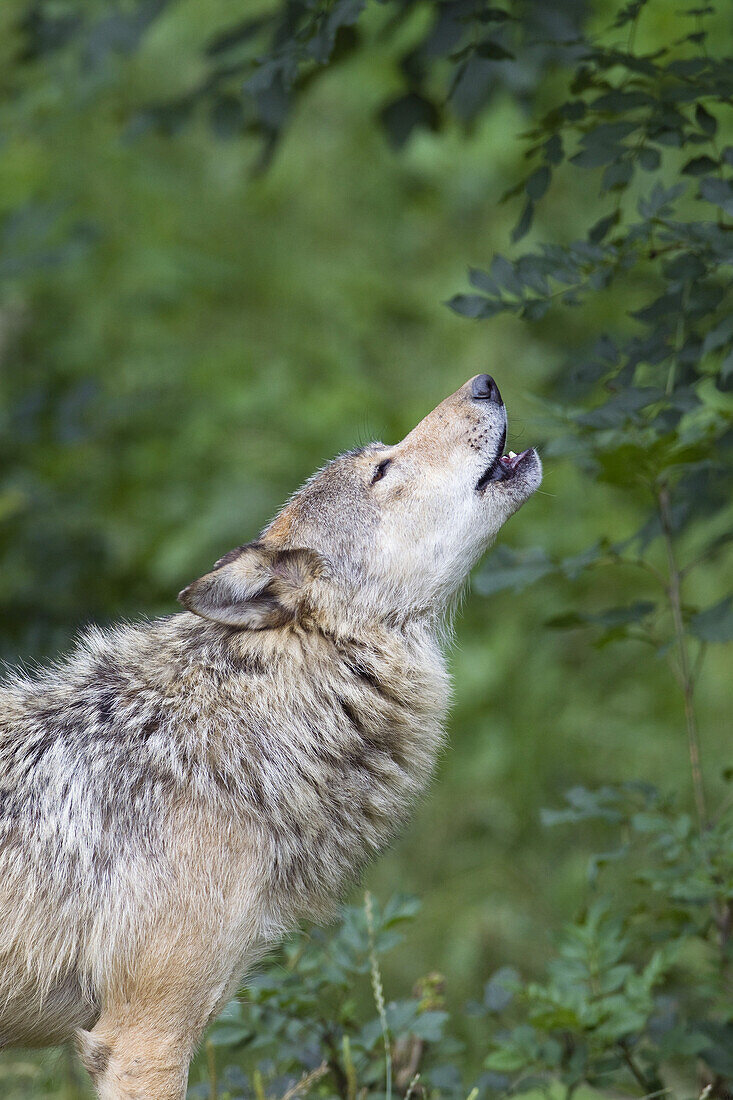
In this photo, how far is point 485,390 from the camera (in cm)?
329

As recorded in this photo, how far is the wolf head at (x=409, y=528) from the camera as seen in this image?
318 centimetres

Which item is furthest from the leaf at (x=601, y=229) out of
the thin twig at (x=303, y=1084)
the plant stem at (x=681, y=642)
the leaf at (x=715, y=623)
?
the thin twig at (x=303, y=1084)

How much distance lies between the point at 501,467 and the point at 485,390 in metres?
0.24

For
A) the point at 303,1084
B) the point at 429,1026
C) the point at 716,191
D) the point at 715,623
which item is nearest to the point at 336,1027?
the point at 303,1084

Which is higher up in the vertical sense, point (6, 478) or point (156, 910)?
point (6, 478)

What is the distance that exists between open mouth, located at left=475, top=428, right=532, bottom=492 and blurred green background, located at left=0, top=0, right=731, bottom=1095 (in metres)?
2.55

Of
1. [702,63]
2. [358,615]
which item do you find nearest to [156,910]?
[358,615]

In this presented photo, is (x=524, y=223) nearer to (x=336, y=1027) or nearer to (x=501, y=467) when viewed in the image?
(x=501, y=467)

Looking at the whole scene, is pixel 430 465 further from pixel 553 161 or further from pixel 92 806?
pixel 92 806

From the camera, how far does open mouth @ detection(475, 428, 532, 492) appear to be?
10.5 feet

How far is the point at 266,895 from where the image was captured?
2850 mm

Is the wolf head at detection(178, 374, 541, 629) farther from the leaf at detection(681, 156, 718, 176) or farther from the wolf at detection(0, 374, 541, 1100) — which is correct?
the leaf at detection(681, 156, 718, 176)

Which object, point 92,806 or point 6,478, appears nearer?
point 92,806

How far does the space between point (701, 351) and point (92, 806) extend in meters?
2.09
